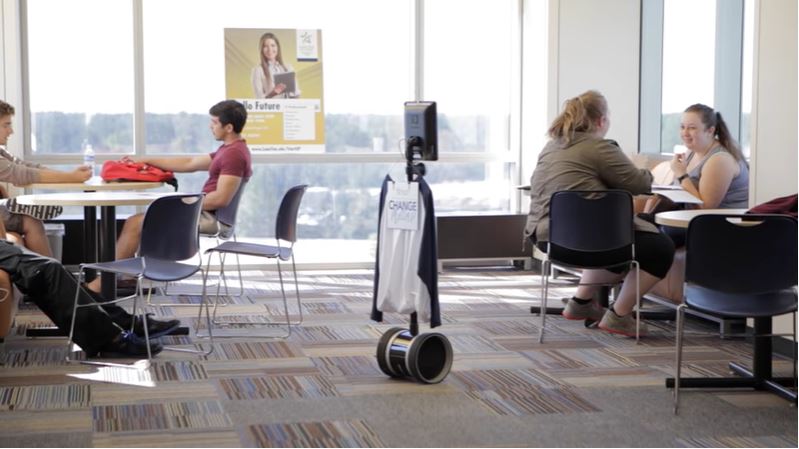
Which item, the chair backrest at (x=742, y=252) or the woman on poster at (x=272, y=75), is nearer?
the chair backrest at (x=742, y=252)

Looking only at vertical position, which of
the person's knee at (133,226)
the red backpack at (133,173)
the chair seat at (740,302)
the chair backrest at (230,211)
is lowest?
the chair seat at (740,302)

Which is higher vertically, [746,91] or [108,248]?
[746,91]

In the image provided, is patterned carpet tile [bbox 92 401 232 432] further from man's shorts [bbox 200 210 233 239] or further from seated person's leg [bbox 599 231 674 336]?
seated person's leg [bbox 599 231 674 336]

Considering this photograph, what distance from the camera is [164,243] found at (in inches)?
207

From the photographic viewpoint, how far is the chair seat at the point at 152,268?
17.1ft

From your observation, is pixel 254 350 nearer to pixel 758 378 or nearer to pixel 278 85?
pixel 758 378

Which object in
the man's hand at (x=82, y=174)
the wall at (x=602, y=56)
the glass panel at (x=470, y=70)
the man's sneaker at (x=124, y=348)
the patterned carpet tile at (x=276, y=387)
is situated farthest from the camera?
the glass panel at (x=470, y=70)

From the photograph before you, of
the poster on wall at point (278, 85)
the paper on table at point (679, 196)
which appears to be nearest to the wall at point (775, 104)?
the paper on table at point (679, 196)

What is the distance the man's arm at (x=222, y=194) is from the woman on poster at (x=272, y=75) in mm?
2303

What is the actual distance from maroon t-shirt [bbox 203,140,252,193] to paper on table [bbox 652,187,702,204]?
2.47m

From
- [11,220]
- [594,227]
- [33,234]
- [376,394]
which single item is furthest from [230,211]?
[376,394]

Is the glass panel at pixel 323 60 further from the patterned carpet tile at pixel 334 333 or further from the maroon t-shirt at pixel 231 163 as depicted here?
the patterned carpet tile at pixel 334 333

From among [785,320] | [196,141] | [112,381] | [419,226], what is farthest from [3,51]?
[785,320]

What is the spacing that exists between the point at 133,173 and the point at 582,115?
2662 millimetres
